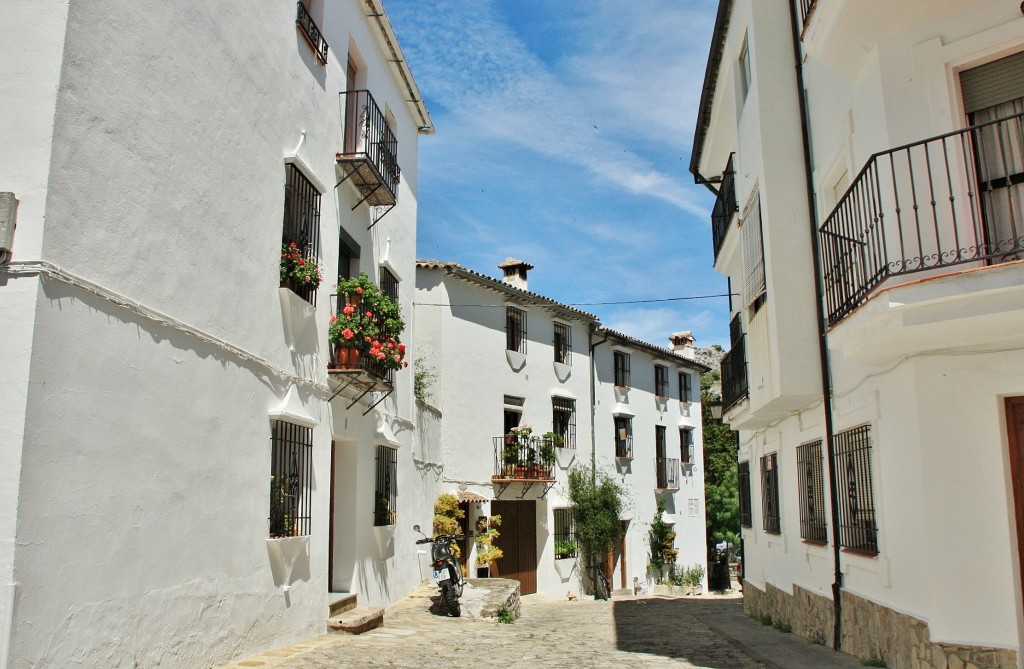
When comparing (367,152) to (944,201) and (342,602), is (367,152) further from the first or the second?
(944,201)

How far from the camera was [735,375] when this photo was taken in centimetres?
1410

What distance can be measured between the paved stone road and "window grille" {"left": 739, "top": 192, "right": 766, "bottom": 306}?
14.5 feet

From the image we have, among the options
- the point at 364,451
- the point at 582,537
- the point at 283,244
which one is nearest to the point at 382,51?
the point at 283,244

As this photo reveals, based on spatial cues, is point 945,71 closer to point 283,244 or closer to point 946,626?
point 946,626

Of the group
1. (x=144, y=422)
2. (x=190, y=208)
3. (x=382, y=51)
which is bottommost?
(x=144, y=422)

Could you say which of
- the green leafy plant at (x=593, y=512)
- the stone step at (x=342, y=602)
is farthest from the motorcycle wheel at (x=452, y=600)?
the green leafy plant at (x=593, y=512)

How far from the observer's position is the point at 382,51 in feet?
45.5

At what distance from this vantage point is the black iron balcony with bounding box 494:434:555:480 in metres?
23.1

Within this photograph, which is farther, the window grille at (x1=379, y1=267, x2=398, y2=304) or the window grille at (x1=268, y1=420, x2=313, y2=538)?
the window grille at (x1=379, y1=267, x2=398, y2=304)

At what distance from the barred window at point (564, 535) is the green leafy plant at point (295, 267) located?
1659 cm

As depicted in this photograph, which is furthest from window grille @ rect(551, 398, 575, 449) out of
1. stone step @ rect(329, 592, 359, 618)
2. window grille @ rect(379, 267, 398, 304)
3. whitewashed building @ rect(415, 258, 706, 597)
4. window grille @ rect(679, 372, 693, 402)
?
stone step @ rect(329, 592, 359, 618)

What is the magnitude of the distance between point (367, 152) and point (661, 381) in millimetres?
21015

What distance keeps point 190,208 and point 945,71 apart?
21.1ft

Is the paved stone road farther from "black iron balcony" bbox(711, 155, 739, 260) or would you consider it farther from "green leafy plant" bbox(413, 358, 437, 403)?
"black iron balcony" bbox(711, 155, 739, 260)
